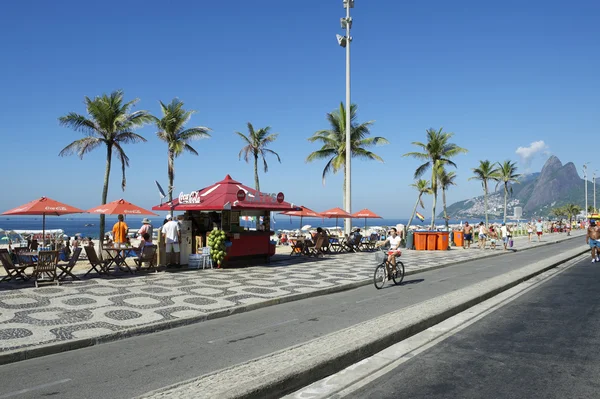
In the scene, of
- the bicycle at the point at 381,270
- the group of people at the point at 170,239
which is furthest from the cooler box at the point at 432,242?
the group of people at the point at 170,239

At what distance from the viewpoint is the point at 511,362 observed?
569 cm

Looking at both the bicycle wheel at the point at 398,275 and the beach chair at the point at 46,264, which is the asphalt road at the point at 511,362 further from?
the beach chair at the point at 46,264

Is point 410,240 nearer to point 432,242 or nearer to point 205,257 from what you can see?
point 432,242

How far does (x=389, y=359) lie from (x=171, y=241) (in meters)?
10.9

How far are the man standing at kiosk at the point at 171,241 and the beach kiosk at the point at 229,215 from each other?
0.64 meters

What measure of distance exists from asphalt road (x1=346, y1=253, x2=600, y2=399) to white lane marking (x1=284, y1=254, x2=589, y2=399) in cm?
13

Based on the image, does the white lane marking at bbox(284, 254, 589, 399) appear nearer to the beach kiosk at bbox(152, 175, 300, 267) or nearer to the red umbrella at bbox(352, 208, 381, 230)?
the beach kiosk at bbox(152, 175, 300, 267)

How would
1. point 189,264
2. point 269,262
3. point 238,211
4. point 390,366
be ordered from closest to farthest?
point 390,366 < point 189,264 < point 238,211 < point 269,262

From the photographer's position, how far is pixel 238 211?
17.7 m

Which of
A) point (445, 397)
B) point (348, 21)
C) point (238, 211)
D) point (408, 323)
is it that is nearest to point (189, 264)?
point (238, 211)

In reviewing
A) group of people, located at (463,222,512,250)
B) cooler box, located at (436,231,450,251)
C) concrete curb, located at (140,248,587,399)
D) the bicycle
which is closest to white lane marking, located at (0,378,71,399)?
concrete curb, located at (140,248,587,399)

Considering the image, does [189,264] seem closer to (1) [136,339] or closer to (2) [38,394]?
(1) [136,339]

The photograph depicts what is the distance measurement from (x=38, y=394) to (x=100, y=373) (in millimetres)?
735

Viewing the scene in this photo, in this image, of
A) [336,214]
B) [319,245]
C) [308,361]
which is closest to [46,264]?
[308,361]
